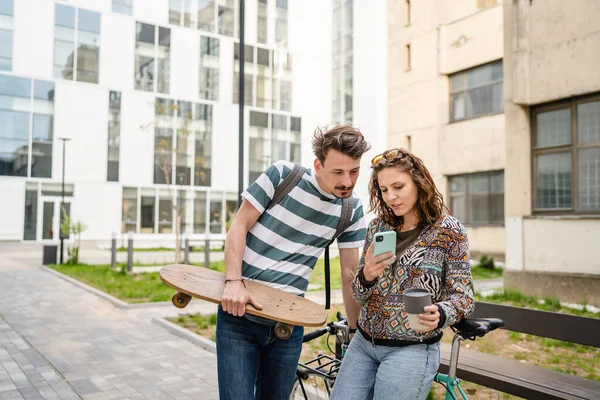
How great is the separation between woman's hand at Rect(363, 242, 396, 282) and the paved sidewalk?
11.8 feet

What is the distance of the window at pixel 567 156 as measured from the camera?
986cm

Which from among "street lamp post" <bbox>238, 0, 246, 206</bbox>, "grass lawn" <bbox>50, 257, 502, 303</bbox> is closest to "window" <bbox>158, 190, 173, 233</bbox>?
"grass lawn" <bbox>50, 257, 502, 303</bbox>

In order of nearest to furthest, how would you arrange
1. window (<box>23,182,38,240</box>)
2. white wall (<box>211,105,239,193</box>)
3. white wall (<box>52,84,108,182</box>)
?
window (<box>23,182,38,240</box>), white wall (<box>52,84,108,182</box>), white wall (<box>211,105,239,193</box>)

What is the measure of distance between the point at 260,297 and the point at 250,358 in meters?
0.34

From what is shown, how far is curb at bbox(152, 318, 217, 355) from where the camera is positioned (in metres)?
7.18

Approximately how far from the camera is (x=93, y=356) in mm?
6680

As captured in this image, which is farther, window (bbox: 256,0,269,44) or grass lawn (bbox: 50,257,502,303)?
window (bbox: 256,0,269,44)

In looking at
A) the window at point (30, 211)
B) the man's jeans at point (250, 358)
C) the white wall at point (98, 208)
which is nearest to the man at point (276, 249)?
the man's jeans at point (250, 358)

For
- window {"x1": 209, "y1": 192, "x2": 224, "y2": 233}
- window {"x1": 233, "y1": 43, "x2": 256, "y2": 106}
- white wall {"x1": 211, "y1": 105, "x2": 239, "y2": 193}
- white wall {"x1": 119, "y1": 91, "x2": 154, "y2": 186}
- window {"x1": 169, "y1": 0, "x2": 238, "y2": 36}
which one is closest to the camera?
white wall {"x1": 119, "y1": 91, "x2": 154, "y2": 186}

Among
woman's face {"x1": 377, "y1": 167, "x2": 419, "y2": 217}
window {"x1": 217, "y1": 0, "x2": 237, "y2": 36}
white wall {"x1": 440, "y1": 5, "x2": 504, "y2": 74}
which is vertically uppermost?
window {"x1": 217, "y1": 0, "x2": 237, "y2": 36}

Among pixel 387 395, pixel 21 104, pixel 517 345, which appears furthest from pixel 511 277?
pixel 21 104

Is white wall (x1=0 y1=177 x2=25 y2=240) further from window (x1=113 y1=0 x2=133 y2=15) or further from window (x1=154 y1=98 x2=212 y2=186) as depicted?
window (x1=113 y1=0 x2=133 y2=15)

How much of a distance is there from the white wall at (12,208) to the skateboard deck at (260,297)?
3137 centimetres

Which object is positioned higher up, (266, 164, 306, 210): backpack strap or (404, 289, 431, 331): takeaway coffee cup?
(266, 164, 306, 210): backpack strap
